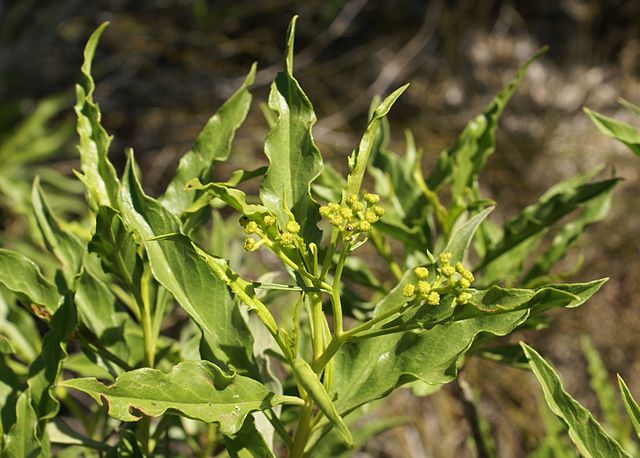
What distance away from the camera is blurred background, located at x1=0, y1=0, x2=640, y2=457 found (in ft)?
12.0

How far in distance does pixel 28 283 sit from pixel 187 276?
215mm

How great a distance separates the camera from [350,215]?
639mm

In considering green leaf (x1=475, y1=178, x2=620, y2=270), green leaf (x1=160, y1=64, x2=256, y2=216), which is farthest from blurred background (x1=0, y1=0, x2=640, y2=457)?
green leaf (x1=160, y1=64, x2=256, y2=216)

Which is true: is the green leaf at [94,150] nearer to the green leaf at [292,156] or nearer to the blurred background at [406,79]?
the green leaf at [292,156]

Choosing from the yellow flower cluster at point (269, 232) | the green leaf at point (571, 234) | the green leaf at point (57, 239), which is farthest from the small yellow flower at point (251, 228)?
the green leaf at point (571, 234)

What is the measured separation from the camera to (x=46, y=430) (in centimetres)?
83

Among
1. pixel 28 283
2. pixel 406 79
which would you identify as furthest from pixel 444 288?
pixel 406 79

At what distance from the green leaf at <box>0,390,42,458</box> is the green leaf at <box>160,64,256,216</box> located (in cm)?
25

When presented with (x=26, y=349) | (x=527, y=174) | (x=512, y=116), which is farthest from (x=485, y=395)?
(x=26, y=349)

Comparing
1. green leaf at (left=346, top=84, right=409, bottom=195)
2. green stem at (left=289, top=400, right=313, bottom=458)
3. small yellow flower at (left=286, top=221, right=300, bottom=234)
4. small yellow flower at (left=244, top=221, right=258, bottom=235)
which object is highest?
green leaf at (left=346, top=84, right=409, bottom=195)

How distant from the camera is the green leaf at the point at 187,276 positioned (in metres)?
0.71

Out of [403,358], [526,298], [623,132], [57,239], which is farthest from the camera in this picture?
[57,239]

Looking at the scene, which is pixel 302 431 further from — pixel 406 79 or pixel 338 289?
pixel 406 79

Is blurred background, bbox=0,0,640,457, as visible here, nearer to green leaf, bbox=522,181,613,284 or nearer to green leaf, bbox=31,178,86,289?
green leaf, bbox=522,181,613,284
